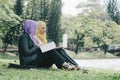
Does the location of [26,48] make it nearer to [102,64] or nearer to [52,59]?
[52,59]

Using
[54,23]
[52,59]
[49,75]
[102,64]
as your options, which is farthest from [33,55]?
[54,23]

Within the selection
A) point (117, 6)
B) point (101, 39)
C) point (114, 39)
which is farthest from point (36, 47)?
point (117, 6)

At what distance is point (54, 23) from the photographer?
50781 millimetres

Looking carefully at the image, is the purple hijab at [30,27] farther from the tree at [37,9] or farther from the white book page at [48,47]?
the tree at [37,9]

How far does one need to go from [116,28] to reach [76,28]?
21.6 ft

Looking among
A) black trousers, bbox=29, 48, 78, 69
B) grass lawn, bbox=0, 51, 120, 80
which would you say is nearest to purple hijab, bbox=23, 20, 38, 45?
black trousers, bbox=29, 48, 78, 69

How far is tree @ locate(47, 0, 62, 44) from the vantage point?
50.6m

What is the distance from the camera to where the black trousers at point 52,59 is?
11.1 meters

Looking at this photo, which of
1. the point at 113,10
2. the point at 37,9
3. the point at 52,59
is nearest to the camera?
the point at 52,59

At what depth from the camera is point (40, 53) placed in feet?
38.3

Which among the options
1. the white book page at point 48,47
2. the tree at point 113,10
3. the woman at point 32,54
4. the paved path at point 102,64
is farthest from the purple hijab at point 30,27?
the tree at point 113,10

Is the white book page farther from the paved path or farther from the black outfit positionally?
the paved path

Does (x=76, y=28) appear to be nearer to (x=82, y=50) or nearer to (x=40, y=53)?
(x=82, y=50)

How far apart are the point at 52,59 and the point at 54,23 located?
39.4 m
